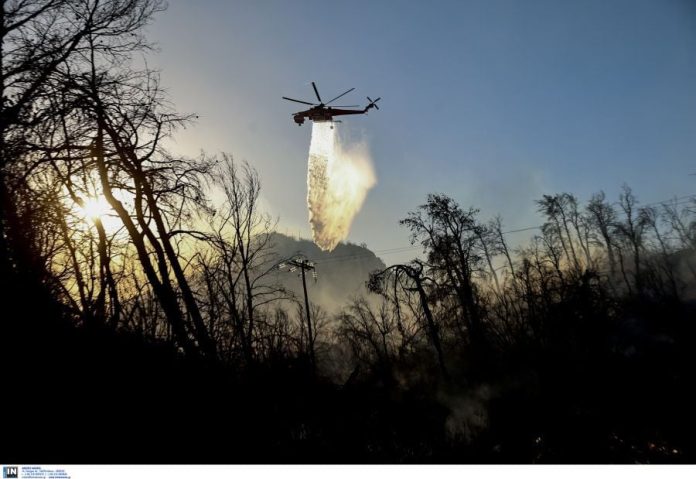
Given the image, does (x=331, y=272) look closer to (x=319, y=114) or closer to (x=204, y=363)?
(x=319, y=114)

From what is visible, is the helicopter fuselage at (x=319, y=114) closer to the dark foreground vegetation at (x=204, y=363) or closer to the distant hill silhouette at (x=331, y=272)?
the dark foreground vegetation at (x=204, y=363)

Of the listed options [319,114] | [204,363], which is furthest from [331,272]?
[204,363]

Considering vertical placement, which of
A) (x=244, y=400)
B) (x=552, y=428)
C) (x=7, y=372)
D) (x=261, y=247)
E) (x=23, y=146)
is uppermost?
(x=261, y=247)

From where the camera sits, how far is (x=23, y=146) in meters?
5.59

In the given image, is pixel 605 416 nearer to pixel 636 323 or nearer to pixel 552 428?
pixel 552 428

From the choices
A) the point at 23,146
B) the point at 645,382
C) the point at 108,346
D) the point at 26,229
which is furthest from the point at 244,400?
the point at 645,382

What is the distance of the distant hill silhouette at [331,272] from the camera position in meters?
130

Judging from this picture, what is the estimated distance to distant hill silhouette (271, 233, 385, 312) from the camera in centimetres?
13050

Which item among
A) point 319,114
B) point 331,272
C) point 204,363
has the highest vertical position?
point 331,272

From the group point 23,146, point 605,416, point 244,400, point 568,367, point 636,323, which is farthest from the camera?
point 636,323

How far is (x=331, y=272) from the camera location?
143500 mm

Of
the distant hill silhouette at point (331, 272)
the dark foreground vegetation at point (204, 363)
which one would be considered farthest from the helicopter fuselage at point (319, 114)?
the distant hill silhouette at point (331, 272)

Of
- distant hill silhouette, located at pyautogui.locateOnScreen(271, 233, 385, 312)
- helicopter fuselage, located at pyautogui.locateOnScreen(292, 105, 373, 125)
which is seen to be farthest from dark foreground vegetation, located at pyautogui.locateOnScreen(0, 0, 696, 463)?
distant hill silhouette, located at pyautogui.locateOnScreen(271, 233, 385, 312)

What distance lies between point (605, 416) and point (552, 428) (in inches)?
85.6
